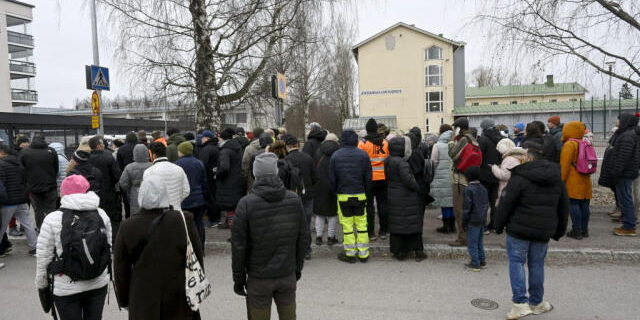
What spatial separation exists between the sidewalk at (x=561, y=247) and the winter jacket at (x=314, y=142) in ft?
5.51

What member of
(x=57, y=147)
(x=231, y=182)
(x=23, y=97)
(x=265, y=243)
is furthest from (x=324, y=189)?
(x=23, y=97)

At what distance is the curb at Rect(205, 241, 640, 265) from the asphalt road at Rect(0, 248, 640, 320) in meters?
0.23

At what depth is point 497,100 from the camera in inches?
2354

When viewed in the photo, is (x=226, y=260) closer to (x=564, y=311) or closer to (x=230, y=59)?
(x=564, y=311)

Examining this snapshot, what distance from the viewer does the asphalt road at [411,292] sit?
447cm

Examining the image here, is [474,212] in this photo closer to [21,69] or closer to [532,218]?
[532,218]

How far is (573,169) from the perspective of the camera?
6.89m

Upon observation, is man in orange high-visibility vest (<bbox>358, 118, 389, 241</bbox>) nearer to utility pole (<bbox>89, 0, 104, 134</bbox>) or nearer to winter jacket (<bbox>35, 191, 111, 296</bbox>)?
winter jacket (<bbox>35, 191, 111, 296</bbox>)

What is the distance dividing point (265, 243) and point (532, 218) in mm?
2798

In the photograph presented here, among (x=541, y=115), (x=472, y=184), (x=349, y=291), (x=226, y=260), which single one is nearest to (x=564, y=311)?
(x=472, y=184)

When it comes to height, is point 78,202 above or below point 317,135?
below

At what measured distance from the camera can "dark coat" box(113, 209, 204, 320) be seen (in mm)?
2932

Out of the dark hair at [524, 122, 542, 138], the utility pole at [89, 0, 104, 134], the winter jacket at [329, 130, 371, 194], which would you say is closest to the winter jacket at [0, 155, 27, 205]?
the utility pole at [89, 0, 104, 134]

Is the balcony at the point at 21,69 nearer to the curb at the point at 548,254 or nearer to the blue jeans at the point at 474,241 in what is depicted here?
the curb at the point at 548,254
